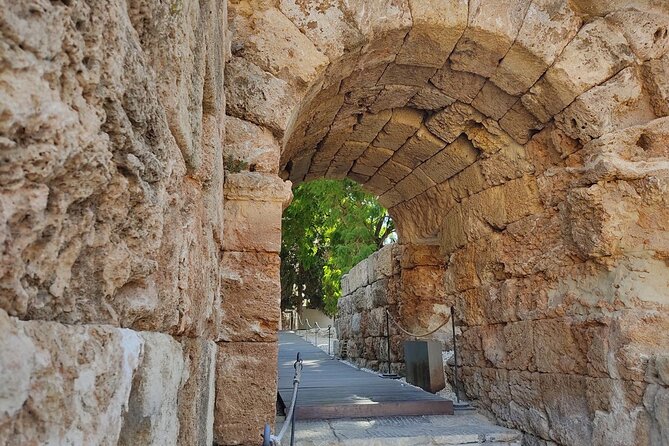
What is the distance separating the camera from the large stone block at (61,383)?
0.57m

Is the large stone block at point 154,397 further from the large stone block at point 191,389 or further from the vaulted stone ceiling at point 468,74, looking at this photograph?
the vaulted stone ceiling at point 468,74

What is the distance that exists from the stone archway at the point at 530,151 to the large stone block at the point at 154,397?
176 cm

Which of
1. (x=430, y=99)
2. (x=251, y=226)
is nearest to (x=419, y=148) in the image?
(x=430, y=99)

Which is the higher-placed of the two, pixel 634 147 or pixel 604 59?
pixel 604 59

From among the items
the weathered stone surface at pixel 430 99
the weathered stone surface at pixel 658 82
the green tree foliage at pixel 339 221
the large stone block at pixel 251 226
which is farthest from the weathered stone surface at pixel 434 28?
the green tree foliage at pixel 339 221

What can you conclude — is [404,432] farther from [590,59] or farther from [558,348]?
[590,59]

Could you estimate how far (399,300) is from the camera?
678 cm

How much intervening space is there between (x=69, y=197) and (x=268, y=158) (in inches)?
99.1

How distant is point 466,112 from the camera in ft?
14.6

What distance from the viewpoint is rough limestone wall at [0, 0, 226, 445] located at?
0.60m

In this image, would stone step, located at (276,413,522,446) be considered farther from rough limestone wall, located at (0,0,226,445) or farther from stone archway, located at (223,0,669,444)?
rough limestone wall, located at (0,0,226,445)

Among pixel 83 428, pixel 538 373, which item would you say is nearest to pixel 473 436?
pixel 538 373

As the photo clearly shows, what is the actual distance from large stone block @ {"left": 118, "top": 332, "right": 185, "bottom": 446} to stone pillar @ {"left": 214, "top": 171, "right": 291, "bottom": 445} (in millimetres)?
1676

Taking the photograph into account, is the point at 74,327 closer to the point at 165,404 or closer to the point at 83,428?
the point at 83,428
